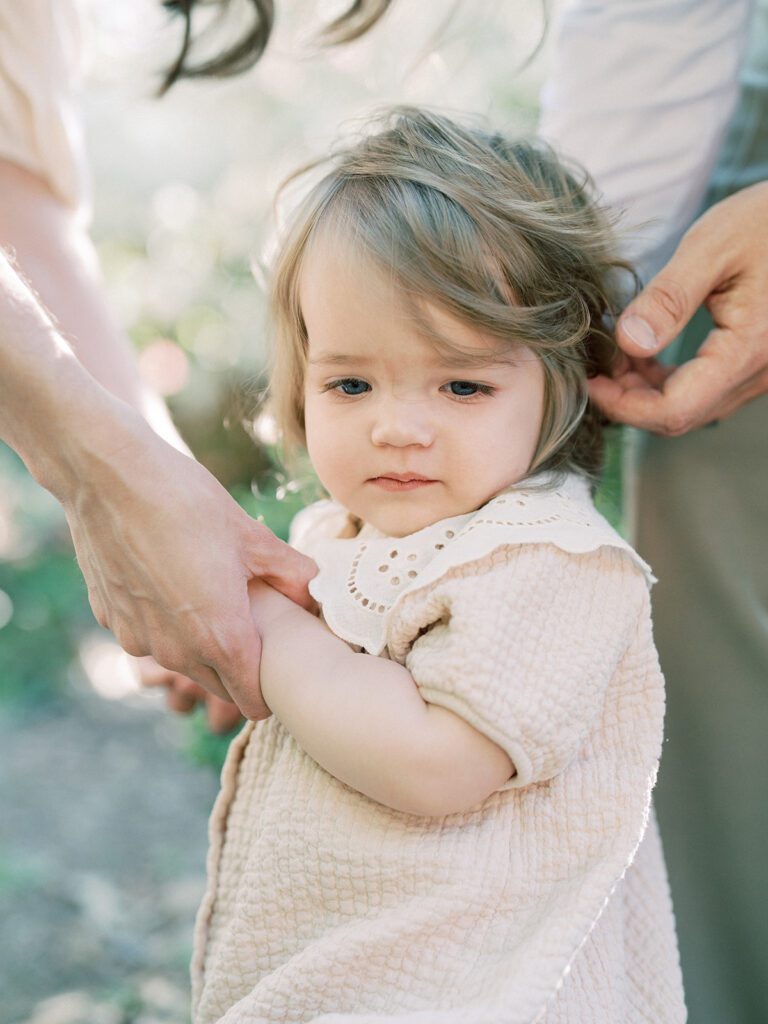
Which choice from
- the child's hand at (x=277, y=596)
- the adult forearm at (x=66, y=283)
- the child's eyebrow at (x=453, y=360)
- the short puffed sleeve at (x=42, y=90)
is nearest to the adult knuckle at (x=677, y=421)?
the child's eyebrow at (x=453, y=360)

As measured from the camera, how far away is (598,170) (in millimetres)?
1854

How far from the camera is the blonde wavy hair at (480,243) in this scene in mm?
1277

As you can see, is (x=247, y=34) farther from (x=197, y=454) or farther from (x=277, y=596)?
(x=197, y=454)

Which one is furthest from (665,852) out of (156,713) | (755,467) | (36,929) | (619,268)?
(156,713)

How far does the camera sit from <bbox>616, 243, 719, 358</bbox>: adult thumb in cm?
153

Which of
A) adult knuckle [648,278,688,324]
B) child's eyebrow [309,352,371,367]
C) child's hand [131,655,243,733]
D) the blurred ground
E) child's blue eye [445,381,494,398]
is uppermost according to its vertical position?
adult knuckle [648,278,688,324]

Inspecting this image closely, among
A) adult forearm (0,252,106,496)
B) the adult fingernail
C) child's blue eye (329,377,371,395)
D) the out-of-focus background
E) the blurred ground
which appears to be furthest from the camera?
the out-of-focus background

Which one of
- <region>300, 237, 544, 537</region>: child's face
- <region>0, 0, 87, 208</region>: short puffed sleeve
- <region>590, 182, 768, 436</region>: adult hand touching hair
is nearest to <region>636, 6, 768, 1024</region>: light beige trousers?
<region>590, 182, 768, 436</region>: adult hand touching hair

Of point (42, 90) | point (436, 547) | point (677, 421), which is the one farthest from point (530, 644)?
point (42, 90)

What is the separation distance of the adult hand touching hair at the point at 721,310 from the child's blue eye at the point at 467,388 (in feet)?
1.07

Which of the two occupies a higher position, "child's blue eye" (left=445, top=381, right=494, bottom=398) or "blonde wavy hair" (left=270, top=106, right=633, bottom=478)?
"blonde wavy hair" (left=270, top=106, right=633, bottom=478)

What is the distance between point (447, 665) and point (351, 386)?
45cm

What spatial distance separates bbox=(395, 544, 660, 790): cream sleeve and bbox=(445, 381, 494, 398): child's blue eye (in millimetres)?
248

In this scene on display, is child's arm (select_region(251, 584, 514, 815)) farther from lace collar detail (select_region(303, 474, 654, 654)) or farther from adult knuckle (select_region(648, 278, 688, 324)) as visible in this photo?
adult knuckle (select_region(648, 278, 688, 324))
